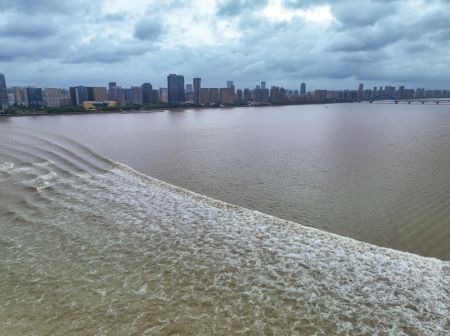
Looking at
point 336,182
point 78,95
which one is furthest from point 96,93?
point 336,182

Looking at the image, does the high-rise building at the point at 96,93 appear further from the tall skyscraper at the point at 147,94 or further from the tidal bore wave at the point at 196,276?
the tidal bore wave at the point at 196,276

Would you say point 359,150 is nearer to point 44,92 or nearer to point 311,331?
point 311,331

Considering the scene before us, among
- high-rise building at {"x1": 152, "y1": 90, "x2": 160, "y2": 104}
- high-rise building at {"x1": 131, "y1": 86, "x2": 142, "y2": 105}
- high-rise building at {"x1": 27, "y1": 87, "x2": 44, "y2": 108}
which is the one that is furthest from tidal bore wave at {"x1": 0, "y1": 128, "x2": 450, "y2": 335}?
high-rise building at {"x1": 152, "y1": 90, "x2": 160, "y2": 104}

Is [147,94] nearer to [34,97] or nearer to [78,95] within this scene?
[78,95]

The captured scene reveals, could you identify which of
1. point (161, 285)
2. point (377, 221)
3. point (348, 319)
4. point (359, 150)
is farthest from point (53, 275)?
point (359, 150)

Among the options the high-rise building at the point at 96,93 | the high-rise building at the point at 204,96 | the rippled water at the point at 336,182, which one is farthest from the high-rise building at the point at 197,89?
the rippled water at the point at 336,182

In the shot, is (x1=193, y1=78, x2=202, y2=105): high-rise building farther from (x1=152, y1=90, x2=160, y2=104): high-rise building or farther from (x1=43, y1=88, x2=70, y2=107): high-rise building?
(x1=43, y1=88, x2=70, y2=107): high-rise building
